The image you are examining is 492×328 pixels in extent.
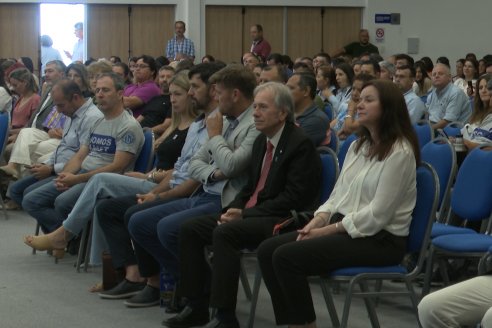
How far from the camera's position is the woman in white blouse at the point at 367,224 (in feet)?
12.7

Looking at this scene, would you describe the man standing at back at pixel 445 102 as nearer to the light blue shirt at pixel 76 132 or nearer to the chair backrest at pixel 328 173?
the light blue shirt at pixel 76 132

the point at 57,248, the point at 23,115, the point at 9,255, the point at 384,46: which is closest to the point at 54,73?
the point at 23,115

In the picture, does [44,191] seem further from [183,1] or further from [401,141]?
[183,1]

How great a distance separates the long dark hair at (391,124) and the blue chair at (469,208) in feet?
2.04

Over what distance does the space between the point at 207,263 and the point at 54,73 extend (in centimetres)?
430

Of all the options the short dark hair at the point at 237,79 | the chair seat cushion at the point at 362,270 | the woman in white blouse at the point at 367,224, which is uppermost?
the short dark hair at the point at 237,79

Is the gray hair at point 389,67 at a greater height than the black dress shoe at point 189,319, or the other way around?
the gray hair at point 389,67

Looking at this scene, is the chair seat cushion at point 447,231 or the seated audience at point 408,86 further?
the seated audience at point 408,86

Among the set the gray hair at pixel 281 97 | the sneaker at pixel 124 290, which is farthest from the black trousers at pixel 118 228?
the gray hair at pixel 281 97

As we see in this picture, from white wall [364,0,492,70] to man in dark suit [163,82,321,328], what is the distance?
42.2ft

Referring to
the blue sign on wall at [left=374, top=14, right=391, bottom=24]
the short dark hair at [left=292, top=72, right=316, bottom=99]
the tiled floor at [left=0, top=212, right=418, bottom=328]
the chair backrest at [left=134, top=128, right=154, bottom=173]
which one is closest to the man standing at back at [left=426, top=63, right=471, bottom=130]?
the short dark hair at [left=292, top=72, right=316, bottom=99]

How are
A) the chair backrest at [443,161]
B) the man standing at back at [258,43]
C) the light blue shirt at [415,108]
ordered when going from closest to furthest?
the chair backrest at [443,161]
the light blue shirt at [415,108]
the man standing at back at [258,43]

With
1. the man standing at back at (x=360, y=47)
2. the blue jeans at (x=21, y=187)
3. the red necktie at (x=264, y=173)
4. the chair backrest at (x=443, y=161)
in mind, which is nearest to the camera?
the red necktie at (x=264, y=173)

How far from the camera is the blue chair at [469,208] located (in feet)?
14.2
